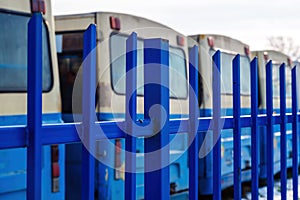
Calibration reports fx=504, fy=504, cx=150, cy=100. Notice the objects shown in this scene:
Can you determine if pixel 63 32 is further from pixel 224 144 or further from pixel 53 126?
pixel 53 126

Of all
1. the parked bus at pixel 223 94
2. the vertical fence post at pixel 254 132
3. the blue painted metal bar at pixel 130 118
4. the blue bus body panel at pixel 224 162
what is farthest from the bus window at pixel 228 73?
the blue painted metal bar at pixel 130 118

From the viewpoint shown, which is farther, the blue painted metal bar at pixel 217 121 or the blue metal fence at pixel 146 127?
the blue painted metal bar at pixel 217 121

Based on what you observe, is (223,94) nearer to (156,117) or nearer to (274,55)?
(274,55)

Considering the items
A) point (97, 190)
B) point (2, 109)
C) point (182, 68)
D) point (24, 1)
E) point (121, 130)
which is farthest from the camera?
point (182, 68)

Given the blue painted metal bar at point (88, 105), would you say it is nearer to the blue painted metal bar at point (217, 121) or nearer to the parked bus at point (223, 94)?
the blue painted metal bar at point (217, 121)

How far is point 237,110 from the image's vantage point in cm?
250

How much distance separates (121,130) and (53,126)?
33 cm

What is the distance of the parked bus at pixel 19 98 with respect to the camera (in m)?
3.53

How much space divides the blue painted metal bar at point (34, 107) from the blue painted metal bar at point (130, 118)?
0.42 meters

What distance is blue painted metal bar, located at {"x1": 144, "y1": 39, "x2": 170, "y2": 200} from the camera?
77.0 inches

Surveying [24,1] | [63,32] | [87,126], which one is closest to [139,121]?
[87,126]

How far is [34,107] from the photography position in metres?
1.46

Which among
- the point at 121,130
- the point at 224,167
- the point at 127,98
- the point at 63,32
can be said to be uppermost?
the point at 63,32

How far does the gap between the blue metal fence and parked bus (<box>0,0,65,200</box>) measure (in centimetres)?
170
